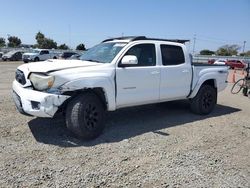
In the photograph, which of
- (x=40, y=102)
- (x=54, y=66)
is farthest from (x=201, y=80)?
(x=40, y=102)

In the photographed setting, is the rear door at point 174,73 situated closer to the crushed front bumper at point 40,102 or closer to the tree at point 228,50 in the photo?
the crushed front bumper at point 40,102

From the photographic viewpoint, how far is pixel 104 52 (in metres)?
6.18

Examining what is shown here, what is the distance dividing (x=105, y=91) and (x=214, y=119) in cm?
337

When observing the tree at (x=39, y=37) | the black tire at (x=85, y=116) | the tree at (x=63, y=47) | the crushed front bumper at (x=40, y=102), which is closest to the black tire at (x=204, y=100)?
the black tire at (x=85, y=116)

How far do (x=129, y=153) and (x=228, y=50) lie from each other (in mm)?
90743

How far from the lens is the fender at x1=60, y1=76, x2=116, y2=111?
16.4 ft

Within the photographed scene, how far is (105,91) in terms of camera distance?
5.46 m

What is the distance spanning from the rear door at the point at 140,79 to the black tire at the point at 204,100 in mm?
1593

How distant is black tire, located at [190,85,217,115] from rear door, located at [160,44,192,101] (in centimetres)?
57

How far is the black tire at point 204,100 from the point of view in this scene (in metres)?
7.68

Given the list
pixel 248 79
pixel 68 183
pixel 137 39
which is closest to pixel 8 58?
pixel 248 79

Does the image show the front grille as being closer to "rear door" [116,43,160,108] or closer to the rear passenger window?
"rear door" [116,43,160,108]

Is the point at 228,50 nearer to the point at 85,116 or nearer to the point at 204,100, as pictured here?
the point at 204,100

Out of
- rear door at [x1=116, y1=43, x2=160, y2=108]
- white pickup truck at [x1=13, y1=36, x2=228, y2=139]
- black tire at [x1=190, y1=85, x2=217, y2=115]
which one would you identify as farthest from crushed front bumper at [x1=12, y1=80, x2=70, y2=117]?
black tire at [x1=190, y1=85, x2=217, y2=115]
